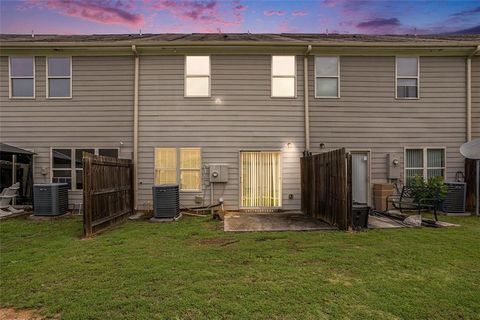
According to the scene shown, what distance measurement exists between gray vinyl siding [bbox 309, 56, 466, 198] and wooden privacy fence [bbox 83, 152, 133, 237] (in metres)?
6.00

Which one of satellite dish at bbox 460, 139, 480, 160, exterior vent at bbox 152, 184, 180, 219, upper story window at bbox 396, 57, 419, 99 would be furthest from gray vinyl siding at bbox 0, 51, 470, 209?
satellite dish at bbox 460, 139, 480, 160

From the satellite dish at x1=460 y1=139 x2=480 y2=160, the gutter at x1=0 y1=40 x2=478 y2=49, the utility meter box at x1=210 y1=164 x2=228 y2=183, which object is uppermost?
the gutter at x1=0 y1=40 x2=478 y2=49

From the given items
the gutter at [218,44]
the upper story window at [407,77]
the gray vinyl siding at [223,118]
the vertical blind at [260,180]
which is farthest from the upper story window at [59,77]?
the upper story window at [407,77]

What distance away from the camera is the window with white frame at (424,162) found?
32.1ft

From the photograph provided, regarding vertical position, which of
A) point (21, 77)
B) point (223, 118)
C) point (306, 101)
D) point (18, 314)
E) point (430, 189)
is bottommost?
point (18, 314)

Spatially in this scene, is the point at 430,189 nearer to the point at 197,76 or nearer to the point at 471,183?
the point at 471,183

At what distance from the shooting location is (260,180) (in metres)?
Answer: 9.55

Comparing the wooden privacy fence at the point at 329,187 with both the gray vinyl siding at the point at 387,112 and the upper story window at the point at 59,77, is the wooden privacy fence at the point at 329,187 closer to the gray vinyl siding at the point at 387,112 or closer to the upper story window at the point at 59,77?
the gray vinyl siding at the point at 387,112

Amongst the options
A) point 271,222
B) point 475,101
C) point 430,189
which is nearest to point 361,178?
point 430,189

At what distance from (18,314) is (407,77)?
11.2 m

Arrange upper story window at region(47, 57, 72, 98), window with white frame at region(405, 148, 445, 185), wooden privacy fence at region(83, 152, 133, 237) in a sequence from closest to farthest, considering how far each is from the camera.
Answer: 1. wooden privacy fence at region(83, 152, 133, 237)
2. upper story window at region(47, 57, 72, 98)
3. window with white frame at region(405, 148, 445, 185)

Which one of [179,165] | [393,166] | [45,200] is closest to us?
[45,200]

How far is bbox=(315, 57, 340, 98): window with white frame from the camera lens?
9.73 metres

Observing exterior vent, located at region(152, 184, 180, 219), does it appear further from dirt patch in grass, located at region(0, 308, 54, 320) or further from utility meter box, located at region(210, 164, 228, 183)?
dirt patch in grass, located at region(0, 308, 54, 320)
